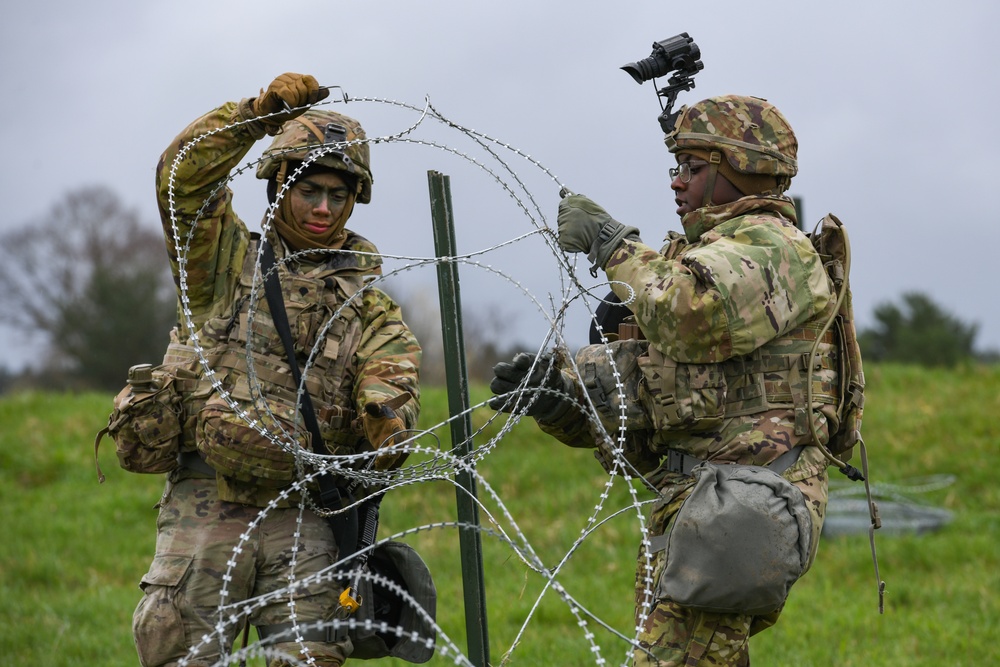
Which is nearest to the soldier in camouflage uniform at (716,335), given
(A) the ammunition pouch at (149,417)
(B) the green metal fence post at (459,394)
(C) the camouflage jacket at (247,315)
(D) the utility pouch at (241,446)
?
(B) the green metal fence post at (459,394)

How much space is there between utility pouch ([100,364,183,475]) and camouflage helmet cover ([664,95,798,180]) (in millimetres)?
2137

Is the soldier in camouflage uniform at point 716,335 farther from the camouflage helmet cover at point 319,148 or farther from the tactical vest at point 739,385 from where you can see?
the camouflage helmet cover at point 319,148

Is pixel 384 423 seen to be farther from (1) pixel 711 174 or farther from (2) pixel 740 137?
(2) pixel 740 137

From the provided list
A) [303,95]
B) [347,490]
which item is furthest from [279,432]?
[303,95]

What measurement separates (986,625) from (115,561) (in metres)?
6.49

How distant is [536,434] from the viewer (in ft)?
38.5

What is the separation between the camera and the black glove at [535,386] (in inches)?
175

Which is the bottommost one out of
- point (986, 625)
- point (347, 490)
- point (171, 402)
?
point (986, 625)

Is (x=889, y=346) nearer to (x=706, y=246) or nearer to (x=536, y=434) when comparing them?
(x=536, y=434)

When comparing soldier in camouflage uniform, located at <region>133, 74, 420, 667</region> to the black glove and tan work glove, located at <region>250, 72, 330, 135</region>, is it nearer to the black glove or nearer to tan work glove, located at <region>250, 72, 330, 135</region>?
tan work glove, located at <region>250, 72, 330, 135</region>

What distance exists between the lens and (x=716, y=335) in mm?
4133

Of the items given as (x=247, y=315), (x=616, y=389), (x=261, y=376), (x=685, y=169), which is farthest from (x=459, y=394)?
(x=685, y=169)

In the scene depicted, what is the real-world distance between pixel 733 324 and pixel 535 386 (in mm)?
842

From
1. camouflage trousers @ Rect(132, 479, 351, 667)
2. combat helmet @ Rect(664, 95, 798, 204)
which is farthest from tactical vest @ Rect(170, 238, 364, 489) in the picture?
combat helmet @ Rect(664, 95, 798, 204)
